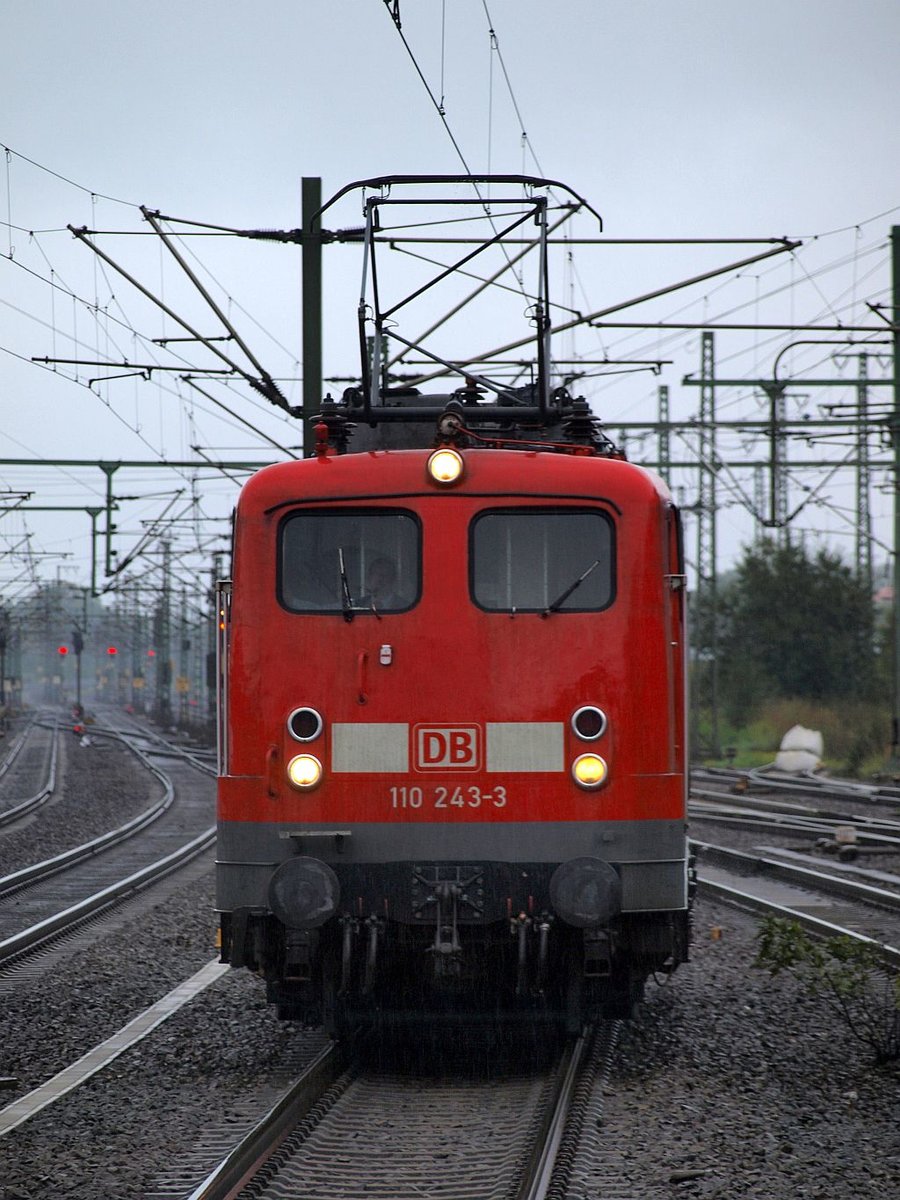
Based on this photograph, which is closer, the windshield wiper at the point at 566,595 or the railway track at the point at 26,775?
the windshield wiper at the point at 566,595

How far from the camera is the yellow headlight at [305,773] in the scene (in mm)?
7320

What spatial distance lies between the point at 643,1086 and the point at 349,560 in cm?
293

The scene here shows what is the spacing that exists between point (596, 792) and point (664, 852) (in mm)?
444

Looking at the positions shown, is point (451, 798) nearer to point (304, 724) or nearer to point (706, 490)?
point (304, 724)

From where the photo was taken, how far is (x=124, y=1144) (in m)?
6.38

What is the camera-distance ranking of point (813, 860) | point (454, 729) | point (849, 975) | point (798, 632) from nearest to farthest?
point (454, 729)
point (849, 975)
point (813, 860)
point (798, 632)

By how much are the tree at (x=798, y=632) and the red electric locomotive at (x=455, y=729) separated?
38.5 metres

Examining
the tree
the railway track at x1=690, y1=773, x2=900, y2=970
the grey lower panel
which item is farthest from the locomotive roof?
the tree

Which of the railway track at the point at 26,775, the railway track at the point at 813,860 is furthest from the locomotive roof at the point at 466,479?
the railway track at the point at 26,775

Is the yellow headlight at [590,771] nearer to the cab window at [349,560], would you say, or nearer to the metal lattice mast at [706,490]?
the cab window at [349,560]

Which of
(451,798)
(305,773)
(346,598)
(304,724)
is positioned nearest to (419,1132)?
(451,798)

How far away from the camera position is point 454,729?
7.34 meters

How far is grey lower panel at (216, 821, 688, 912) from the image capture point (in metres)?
7.23

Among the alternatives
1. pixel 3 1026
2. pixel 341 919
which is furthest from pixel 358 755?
pixel 3 1026
